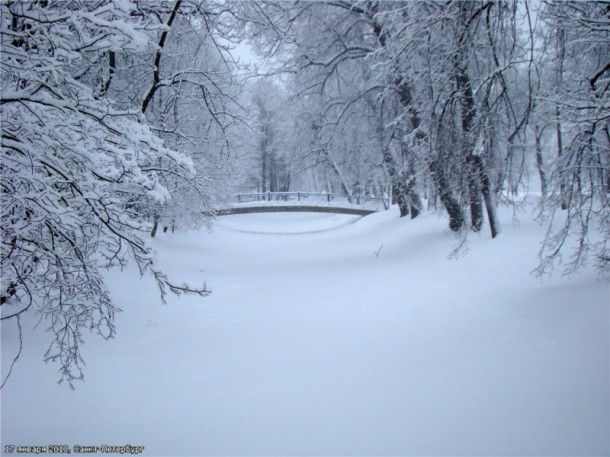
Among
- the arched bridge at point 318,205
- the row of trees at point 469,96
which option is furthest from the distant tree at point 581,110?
the arched bridge at point 318,205

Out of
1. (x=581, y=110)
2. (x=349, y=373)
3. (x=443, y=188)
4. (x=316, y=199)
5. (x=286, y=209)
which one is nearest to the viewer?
(x=581, y=110)

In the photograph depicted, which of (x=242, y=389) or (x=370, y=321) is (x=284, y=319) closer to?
(x=370, y=321)

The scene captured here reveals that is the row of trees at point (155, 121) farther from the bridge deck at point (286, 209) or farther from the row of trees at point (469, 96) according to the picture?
the bridge deck at point (286, 209)

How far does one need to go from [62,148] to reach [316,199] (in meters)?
28.9

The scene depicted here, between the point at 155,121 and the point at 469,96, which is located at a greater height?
the point at 469,96

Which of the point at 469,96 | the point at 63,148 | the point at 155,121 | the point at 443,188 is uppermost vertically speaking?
the point at 469,96

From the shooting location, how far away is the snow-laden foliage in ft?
Result: 8.68

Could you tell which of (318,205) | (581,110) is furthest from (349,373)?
(318,205)

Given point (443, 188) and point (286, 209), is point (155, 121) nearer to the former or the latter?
point (443, 188)

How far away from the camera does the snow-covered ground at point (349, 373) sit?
3.25 metres

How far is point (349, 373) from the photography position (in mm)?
4422

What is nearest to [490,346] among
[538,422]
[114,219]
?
[538,422]

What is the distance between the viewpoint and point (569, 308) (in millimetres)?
4926

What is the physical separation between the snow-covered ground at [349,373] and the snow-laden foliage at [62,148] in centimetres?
119
